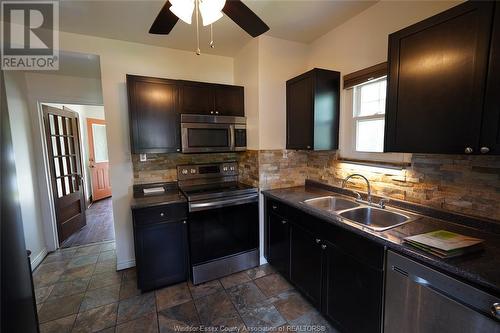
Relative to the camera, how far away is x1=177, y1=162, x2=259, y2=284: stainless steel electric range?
90.8 inches

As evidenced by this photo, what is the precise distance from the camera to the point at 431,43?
1284 mm

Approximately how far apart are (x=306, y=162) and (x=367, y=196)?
92cm

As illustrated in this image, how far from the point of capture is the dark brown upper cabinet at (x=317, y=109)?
86.7 inches

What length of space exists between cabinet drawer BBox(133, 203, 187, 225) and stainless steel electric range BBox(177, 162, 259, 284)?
9 centimetres

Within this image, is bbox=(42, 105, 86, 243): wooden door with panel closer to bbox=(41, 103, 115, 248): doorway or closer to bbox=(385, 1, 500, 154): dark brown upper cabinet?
bbox=(41, 103, 115, 248): doorway

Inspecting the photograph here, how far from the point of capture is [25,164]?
269cm

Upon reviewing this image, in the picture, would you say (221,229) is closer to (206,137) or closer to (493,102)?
(206,137)

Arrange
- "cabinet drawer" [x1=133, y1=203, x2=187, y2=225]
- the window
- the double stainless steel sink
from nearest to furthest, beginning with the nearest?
the double stainless steel sink
the window
"cabinet drawer" [x1=133, y1=203, x2=187, y2=225]

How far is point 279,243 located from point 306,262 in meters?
0.44

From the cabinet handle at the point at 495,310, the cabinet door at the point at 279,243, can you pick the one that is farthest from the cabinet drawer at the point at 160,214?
the cabinet handle at the point at 495,310

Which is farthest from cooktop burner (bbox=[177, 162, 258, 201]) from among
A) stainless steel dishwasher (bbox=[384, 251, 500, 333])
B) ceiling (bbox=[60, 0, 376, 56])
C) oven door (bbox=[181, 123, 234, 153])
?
stainless steel dishwasher (bbox=[384, 251, 500, 333])

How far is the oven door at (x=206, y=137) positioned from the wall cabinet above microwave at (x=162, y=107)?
0.09 meters

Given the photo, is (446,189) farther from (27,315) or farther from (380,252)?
(27,315)

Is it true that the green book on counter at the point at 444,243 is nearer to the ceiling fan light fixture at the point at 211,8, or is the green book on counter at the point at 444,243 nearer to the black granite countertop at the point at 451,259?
the black granite countertop at the point at 451,259
